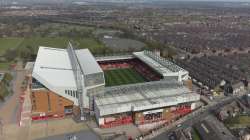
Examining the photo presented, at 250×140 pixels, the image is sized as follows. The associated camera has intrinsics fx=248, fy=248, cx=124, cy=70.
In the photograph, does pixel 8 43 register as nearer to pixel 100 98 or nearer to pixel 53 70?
pixel 53 70

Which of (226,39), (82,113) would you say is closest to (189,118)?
(82,113)

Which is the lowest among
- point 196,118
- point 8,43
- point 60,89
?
point 196,118

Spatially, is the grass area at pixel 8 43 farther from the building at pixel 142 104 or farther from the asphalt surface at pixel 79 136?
the asphalt surface at pixel 79 136

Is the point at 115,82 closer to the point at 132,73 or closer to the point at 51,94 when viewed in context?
the point at 132,73

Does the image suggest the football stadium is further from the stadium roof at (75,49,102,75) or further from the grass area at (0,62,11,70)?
the grass area at (0,62,11,70)

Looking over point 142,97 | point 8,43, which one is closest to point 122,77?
point 142,97

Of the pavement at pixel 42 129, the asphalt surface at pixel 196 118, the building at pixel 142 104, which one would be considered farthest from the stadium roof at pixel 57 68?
the asphalt surface at pixel 196 118
